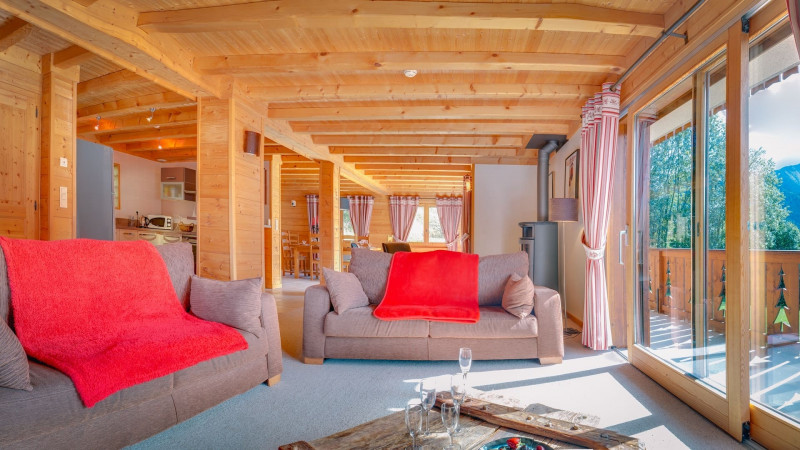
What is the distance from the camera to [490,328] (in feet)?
9.70

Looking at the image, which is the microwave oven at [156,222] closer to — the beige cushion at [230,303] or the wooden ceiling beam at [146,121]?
the wooden ceiling beam at [146,121]

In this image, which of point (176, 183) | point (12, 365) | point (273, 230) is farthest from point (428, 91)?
point (176, 183)

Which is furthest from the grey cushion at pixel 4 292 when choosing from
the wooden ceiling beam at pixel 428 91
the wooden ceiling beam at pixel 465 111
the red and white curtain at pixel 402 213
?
the red and white curtain at pixel 402 213

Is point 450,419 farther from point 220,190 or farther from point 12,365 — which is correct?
point 220,190

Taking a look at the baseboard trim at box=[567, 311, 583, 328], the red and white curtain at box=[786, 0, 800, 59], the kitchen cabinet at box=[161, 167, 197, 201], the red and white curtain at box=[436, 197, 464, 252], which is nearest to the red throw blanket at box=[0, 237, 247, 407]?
the red and white curtain at box=[786, 0, 800, 59]

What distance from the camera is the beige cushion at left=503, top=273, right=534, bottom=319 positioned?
2.99 m

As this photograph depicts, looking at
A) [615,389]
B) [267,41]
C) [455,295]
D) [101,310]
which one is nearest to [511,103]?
[455,295]

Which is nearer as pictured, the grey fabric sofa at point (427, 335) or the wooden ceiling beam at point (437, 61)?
the grey fabric sofa at point (427, 335)

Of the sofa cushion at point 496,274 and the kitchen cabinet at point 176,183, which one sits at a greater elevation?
the kitchen cabinet at point 176,183

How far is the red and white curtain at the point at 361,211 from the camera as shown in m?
12.1

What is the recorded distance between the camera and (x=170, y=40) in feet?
10.4

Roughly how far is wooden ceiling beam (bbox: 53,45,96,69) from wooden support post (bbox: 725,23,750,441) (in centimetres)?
451

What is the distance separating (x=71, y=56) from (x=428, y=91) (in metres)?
3.12

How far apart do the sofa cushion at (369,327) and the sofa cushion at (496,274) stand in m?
0.70
